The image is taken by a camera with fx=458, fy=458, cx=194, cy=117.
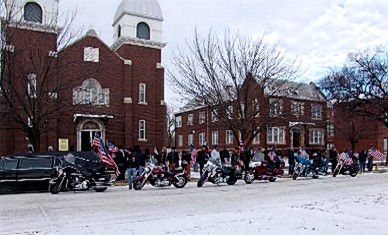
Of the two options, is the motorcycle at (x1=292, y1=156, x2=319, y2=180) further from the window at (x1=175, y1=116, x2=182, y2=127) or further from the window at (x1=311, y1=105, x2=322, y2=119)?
the window at (x1=175, y1=116, x2=182, y2=127)

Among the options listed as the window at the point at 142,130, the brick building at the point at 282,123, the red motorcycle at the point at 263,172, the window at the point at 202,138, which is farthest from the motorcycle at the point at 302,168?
the window at the point at 202,138

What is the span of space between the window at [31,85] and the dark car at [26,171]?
422 centimetres

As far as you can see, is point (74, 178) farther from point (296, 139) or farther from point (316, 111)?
point (296, 139)

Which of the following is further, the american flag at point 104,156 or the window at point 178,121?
the window at point 178,121

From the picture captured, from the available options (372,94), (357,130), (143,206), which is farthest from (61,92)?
(357,130)

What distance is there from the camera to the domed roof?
132 feet

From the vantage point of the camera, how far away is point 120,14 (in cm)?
4072

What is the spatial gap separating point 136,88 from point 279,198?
26.9 metres

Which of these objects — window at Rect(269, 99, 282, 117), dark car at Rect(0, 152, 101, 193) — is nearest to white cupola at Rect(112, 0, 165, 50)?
window at Rect(269, 99, 282, 117)

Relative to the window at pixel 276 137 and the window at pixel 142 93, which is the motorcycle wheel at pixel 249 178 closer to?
the window at pixel 142 93

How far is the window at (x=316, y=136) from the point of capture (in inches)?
2249

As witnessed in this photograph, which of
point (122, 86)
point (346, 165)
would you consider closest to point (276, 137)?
point (122, 86)

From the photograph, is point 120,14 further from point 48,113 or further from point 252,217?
point 252,217

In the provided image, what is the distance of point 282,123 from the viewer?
93.5 feet
